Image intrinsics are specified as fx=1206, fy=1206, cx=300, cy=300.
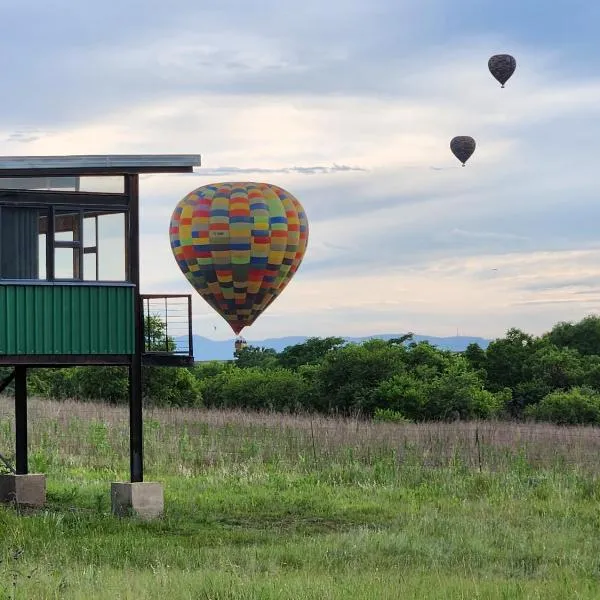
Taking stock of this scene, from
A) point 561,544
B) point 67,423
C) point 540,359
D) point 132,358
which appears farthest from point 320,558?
point 540,359

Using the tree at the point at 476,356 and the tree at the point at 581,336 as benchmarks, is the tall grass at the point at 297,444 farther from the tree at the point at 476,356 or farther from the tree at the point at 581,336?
the tree at the point at 581,336

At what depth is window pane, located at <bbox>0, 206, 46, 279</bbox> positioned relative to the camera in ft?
87.0

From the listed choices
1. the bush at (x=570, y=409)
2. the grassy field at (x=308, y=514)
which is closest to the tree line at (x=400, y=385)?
the bush at (x=570, y=409)

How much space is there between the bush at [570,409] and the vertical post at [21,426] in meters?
31.5

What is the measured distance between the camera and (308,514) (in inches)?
1106

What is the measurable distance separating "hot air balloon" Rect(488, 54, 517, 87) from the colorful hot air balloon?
15.4 meters

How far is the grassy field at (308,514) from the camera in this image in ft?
56.4

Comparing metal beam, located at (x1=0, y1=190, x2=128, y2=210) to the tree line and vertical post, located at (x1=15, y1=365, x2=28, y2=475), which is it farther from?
the tree line

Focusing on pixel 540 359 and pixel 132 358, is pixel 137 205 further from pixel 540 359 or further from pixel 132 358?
pixel 540 359

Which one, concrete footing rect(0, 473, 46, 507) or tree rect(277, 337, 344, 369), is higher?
tree rect(277, 337, 344, 369)

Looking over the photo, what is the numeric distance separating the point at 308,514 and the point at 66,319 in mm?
7181

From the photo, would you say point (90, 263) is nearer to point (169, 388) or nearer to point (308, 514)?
point (308, 514)

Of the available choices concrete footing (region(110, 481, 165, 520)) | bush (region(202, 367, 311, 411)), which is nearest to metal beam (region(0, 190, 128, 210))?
concrete footing (region(110, 481, 165, 520))

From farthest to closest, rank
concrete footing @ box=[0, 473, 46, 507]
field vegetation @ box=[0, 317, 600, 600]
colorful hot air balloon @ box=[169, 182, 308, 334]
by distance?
colorful hot air balloon @ box=[169, 182, 308, 334]
concrete footing @ box=[0, 473, 46, 507]
field vegetation @ box=[0, 317, 600, 600]
